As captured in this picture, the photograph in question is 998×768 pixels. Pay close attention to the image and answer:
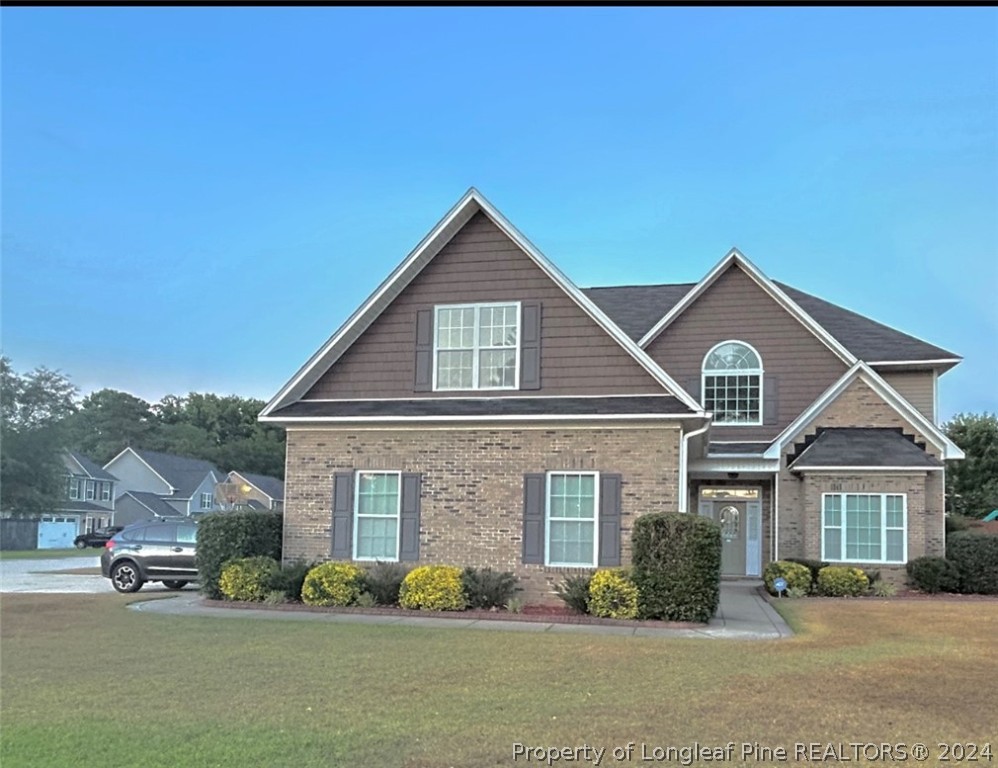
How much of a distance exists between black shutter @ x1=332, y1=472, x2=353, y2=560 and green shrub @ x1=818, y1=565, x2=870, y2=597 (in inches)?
409

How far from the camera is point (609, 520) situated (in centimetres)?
1550

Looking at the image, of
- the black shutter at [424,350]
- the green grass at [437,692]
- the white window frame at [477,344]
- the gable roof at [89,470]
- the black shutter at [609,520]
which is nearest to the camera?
the green grass at [437,692]

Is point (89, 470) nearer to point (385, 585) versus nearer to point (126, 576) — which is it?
point (126, 576)

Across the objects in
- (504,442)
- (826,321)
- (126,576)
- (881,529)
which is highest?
(826,321)

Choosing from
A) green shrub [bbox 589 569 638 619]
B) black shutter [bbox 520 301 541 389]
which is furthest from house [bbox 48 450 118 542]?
green shrub [bbox 589 569 638 619]

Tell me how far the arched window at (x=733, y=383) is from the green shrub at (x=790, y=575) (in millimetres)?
5076

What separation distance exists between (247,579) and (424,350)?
5.24 metres

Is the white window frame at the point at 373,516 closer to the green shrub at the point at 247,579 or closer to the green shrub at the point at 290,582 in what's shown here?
the green shrub at the point at 290,582

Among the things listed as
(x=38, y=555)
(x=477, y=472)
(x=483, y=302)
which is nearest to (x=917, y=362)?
(x=483, y=302)

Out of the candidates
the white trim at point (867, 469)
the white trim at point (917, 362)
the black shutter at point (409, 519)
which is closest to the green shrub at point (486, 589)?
the black shutter at point (409, 519)

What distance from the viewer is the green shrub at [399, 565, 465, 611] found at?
14922mm

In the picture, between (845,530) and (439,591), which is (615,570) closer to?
(439,591)

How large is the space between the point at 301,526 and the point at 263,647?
19.9ft

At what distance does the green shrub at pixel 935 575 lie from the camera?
19859 mm
